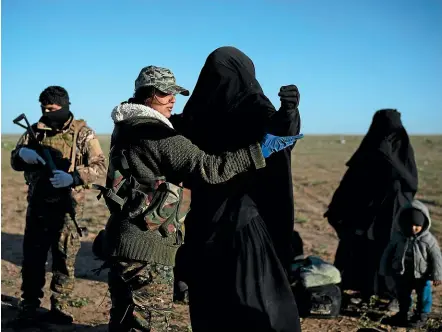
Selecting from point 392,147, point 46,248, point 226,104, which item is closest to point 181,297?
point 46,248

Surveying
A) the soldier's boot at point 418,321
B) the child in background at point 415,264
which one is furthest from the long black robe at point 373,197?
the soldier's boot at point 418,321

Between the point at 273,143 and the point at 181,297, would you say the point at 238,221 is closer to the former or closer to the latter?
the point at 273,143

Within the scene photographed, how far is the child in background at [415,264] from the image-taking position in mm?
5500

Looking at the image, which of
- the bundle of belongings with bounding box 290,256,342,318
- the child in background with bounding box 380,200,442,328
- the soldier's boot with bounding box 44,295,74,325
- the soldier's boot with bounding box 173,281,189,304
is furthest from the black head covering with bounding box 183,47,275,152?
the soldier's boot with bounding box 173,281,189,304

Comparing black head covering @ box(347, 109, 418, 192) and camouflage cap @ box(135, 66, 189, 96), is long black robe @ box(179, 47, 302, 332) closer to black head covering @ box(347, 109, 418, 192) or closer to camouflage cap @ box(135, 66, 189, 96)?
camouflage cap @ box(135, 66, 189, 96)

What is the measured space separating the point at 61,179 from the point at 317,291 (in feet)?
9.58

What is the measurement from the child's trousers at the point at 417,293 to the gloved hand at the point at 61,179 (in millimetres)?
3573

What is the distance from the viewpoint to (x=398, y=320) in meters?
5.68

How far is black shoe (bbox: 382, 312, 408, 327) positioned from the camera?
5.62m

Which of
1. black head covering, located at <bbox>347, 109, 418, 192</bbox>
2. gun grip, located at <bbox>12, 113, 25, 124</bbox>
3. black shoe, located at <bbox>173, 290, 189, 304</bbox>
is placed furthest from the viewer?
black head covering, located at <bbox>347, 109, 418, 192</bbox>

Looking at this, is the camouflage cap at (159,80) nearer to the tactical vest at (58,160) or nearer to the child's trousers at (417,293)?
the tactical vest at (58,160)

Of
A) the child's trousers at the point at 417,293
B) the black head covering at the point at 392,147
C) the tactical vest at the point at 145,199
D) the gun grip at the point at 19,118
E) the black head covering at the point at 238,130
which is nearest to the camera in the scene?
the tactical vest at the point at 145,199

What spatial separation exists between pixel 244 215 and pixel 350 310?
136 inches

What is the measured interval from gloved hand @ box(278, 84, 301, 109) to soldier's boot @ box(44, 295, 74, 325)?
348cm
